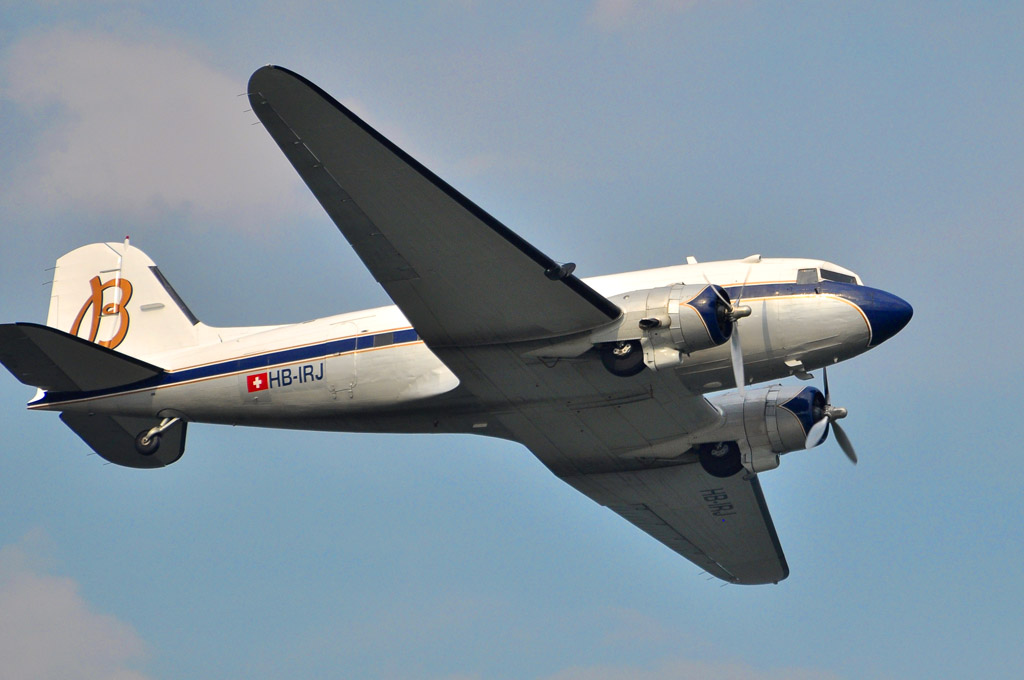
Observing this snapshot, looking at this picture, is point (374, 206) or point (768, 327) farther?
point (768, 327)

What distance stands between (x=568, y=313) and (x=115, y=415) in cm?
1117

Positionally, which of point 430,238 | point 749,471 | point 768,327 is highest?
point 430,238

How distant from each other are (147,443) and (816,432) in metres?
14.6

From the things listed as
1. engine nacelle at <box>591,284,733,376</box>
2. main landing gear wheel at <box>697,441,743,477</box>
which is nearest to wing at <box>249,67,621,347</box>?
engine nacelle at <box>591,284,733,376</box>

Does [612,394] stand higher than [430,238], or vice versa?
[430,238]

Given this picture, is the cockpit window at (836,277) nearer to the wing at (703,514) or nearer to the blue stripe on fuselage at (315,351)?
the blue stripe on fuselage at (315,351)

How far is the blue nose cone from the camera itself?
71.2 ft

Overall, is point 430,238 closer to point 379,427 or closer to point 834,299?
point 379,427

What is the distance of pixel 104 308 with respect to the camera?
2884cm

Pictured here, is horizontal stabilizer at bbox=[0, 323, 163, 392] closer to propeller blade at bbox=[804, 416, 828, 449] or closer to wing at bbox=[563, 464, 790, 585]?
wing at bbox=[563, 464, 790, 585]

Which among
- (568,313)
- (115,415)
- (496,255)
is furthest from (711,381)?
(115,415)

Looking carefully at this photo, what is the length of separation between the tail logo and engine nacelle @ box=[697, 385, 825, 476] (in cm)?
1419

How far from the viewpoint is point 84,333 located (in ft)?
94.4

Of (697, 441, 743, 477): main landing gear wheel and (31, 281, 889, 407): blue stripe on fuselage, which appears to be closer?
(31, 281, 889, 407): blue stripe on fuselage
